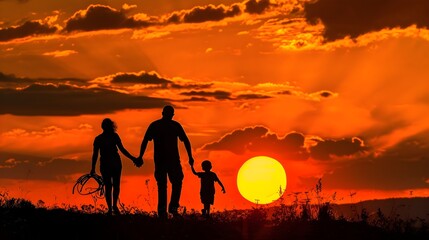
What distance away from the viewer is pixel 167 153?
24.2 metres

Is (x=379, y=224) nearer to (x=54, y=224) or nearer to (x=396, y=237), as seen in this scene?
(x=396, y=237)

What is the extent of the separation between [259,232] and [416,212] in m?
4.86

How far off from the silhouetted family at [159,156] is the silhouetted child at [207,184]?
409 cm

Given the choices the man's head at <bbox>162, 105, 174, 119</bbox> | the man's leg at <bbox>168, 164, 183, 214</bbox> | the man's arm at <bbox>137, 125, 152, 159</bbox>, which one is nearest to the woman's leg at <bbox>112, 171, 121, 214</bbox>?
the man's arm at <bbox>137, 125, 152, 159</bbox>

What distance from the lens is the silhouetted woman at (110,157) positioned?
2433cm

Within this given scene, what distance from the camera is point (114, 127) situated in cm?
2433

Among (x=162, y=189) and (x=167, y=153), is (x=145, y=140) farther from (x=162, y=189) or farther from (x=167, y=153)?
(x=162, y=189)

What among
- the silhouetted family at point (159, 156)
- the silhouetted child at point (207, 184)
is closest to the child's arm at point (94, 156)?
the silhouetted family at point (159, 156)

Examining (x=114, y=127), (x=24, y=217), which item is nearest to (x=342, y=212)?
(x=114, y=127)

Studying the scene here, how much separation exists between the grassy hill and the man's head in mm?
2508

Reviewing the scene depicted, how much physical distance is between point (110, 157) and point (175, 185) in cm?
180

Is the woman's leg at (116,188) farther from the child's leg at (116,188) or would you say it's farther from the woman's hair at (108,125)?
A: the woman's hair at (108,125)

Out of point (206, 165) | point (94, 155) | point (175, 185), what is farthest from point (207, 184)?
point (94, 155)

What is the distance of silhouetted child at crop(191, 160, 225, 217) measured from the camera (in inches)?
1118
